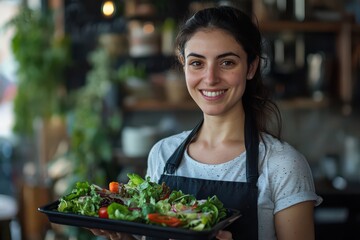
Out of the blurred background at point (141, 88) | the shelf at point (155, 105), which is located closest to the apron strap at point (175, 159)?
the blurred background at point (141, 88)

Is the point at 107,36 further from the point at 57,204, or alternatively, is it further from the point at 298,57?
the point at 57,204

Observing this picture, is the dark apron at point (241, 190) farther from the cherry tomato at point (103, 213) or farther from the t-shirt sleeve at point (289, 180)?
the cherry tomato at point (103, 213)

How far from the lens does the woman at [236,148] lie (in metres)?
1.71

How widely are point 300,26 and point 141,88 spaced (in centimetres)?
119

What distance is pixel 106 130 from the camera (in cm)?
404

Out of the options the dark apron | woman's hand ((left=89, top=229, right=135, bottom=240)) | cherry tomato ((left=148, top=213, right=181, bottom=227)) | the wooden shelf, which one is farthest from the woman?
the wooden shelf

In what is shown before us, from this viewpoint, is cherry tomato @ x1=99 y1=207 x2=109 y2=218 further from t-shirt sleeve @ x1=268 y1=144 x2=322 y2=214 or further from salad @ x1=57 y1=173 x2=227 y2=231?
t-shirt sleeve @ x1=268 y1=144 x2=322 y2=214

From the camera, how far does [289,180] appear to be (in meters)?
1.71

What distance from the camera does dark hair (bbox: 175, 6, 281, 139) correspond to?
181 cm

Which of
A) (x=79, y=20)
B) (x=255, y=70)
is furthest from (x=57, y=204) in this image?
(x=79, y=20)

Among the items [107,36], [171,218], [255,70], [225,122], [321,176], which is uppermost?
[107,36]

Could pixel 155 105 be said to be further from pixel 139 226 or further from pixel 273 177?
pixel 139 226

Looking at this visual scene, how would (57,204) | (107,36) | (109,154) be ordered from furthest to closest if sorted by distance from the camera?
1. (107,36)
2. (109,154)
3. (57,204)

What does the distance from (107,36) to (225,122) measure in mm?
2571
